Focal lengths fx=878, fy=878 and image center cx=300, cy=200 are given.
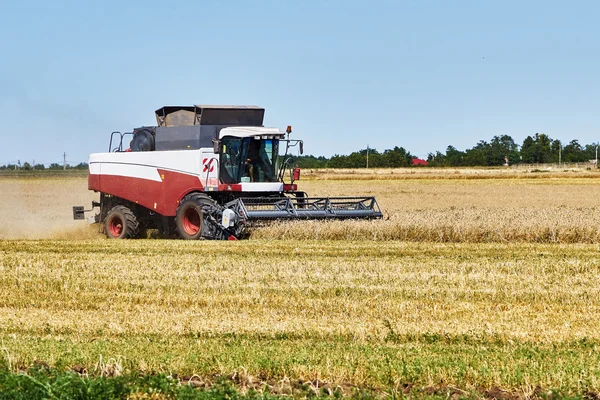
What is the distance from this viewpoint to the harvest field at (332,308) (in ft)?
19.4

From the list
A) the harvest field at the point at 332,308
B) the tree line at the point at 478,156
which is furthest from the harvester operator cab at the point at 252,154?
the tree line at the point at 478,156

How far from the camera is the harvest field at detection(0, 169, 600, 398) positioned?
5.93m

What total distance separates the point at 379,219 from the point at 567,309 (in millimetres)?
9012

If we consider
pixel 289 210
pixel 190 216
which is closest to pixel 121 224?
pixel 190 216

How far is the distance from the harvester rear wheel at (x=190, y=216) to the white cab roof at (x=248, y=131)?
135 cm

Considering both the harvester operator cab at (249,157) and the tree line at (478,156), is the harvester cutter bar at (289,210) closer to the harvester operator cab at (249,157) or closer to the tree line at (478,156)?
the harvester operator cab at (249,157)

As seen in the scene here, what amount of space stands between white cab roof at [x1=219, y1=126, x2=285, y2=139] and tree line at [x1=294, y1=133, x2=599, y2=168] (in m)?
60.8

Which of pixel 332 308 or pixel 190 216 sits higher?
pixel 190 216

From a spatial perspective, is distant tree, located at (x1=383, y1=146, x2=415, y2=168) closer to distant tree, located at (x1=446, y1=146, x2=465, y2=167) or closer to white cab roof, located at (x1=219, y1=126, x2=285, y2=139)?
distant tree, located at (x1=446, y1=146, x2=465, y2=167)

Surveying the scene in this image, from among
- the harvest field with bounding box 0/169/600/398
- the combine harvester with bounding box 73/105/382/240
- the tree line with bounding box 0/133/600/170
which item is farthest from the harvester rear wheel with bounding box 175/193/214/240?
the tree line with bounding box 0/133/600/170

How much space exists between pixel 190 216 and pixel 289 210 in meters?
2.05

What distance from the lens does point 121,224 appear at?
18984mm

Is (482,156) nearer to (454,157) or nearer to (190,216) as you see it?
(454,157)

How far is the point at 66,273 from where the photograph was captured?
1129 centimetres
